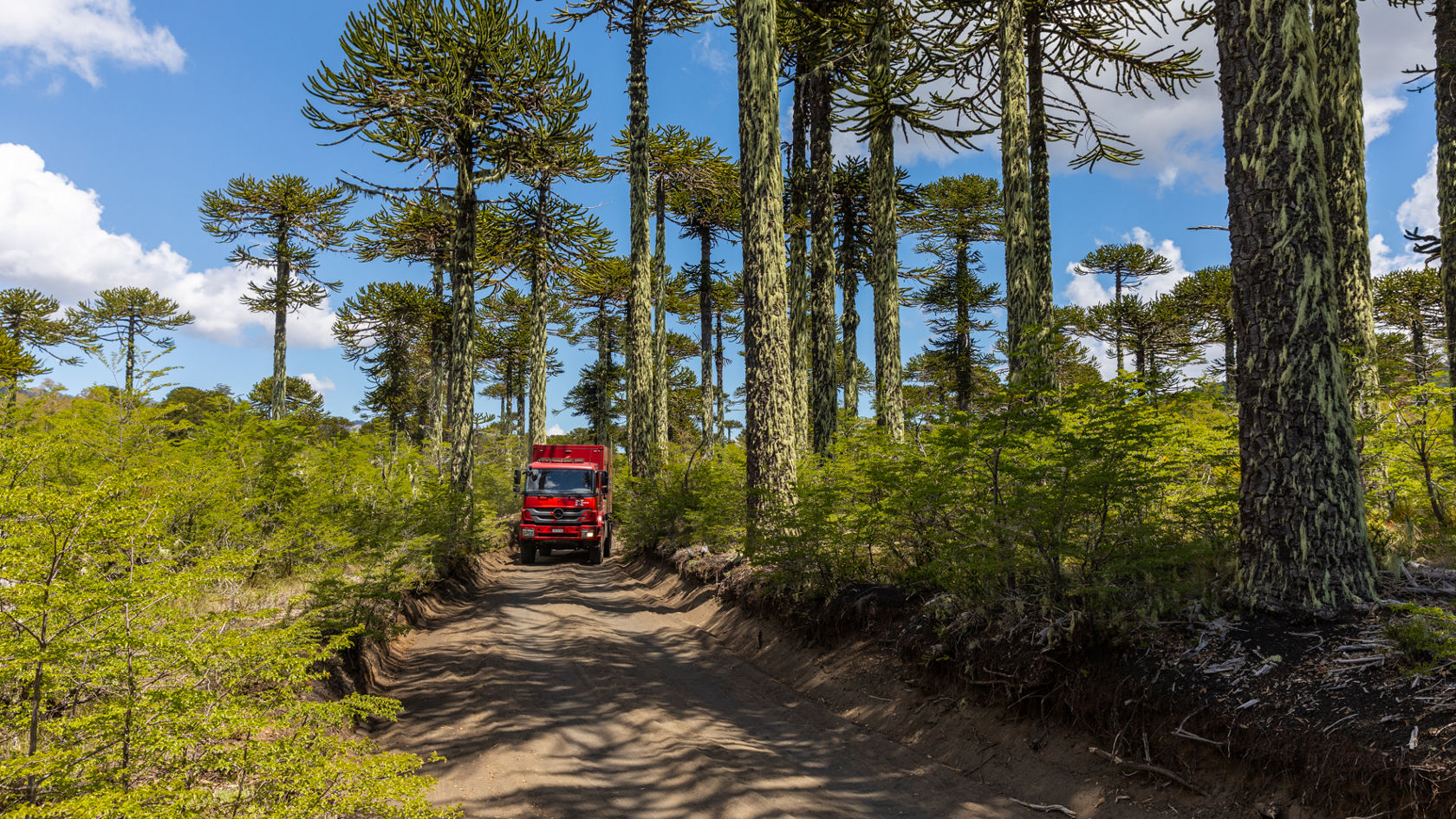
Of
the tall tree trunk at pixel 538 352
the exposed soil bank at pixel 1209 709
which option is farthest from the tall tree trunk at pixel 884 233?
the tall tree trunk at pixel 538 352

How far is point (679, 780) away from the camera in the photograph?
4.64 m

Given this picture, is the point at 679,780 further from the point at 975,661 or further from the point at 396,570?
the point at 396,570

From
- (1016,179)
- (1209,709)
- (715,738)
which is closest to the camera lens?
(1209,709)

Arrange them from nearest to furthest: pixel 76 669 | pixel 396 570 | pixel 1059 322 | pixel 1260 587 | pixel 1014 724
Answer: pixel 76 669 → pixel 1260 587 → pixel 1014 724 → pixel 1059 322 → pixel 396 570

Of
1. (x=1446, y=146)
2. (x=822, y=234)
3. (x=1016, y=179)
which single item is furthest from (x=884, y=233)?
(x=1446, y=146)

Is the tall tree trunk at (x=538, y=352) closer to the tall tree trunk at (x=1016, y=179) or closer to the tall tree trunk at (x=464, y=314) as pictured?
the tall tree trunk at (x=464, y=314)

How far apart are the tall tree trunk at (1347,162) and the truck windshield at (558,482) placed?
15821mm

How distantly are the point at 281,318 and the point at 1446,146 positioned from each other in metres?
37.4

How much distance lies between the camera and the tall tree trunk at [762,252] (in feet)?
34.2

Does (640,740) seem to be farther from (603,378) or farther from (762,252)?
(603,378)

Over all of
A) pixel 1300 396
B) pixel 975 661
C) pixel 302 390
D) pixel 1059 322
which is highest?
pixel 302 390

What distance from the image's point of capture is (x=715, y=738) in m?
5.54

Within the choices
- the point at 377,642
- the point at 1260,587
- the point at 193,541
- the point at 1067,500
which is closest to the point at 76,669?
the point at 377,642

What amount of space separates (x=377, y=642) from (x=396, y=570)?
0.85 m
